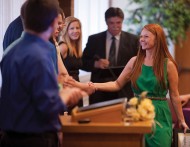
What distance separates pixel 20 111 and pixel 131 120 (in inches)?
27.4

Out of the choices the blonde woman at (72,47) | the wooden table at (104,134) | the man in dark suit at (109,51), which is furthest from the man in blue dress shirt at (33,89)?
the man in dark suit at (109,51)

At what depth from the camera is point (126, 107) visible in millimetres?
2775

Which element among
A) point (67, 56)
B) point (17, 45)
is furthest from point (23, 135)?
point (67, 56)

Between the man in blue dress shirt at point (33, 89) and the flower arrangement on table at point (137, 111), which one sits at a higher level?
the man in blue dress shirt at point (33, 89)

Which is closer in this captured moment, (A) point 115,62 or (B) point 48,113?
(B) point 48,113

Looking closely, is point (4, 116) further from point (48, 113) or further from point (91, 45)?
point (91, 45)

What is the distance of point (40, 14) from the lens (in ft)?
7.41

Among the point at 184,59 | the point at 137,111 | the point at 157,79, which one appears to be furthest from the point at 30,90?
the point at 184,59

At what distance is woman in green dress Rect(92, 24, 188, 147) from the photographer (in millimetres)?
3725

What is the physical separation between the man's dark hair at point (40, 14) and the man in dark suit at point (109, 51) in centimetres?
335

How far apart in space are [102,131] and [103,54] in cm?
324

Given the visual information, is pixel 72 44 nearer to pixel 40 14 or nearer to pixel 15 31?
pixel 15 31

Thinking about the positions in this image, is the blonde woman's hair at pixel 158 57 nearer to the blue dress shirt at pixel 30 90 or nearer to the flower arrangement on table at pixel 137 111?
the flower arrangement on table at pixel 137 111

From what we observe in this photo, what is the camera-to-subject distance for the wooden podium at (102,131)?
8.50 feet
